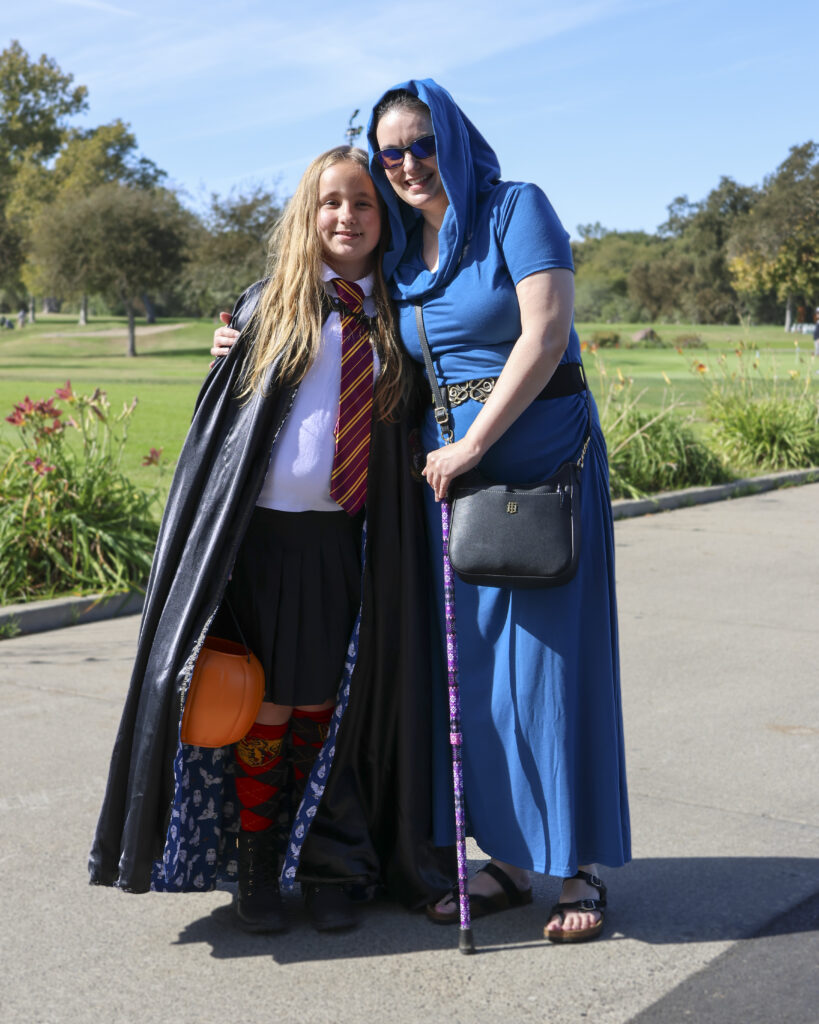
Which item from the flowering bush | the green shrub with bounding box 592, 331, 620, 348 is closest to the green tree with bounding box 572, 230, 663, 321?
the green shrub with bounding box 592, 331, 620, 348

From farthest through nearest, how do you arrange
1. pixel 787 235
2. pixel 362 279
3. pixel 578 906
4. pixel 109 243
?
pixel 787 235 < pixel 109 243 < pixel 362 279 < pixel 578 906

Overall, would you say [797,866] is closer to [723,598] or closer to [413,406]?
[413,406]

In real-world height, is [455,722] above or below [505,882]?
above

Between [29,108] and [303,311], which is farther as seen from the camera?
[29,108]

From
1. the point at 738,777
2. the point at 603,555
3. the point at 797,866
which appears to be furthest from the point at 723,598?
the point at 603,555

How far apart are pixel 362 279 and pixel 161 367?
36959 mm

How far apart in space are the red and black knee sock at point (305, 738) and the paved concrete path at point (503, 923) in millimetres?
393

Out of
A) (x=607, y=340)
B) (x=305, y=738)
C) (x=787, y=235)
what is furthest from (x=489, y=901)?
(x=787, y=235)

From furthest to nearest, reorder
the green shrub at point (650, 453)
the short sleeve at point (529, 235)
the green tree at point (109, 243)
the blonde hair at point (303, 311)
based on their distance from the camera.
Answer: the green tree at point (109, 243) < the green shrub at point (650, 453) < the blonde hair at point (303, 311) < the short sleeve at point (529, 235)

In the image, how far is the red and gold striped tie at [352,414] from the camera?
3098mm

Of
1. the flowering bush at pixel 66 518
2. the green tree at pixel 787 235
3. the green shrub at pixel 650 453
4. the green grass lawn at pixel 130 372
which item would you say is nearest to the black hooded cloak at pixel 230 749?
the flowering bush at pixel 66 518

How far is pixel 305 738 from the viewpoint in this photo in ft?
10.8

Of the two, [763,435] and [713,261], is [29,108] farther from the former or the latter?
[763,435]

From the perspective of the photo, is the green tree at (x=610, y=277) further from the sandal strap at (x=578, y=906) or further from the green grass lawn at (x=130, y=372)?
the sandal strap at (x=578, y=906)
